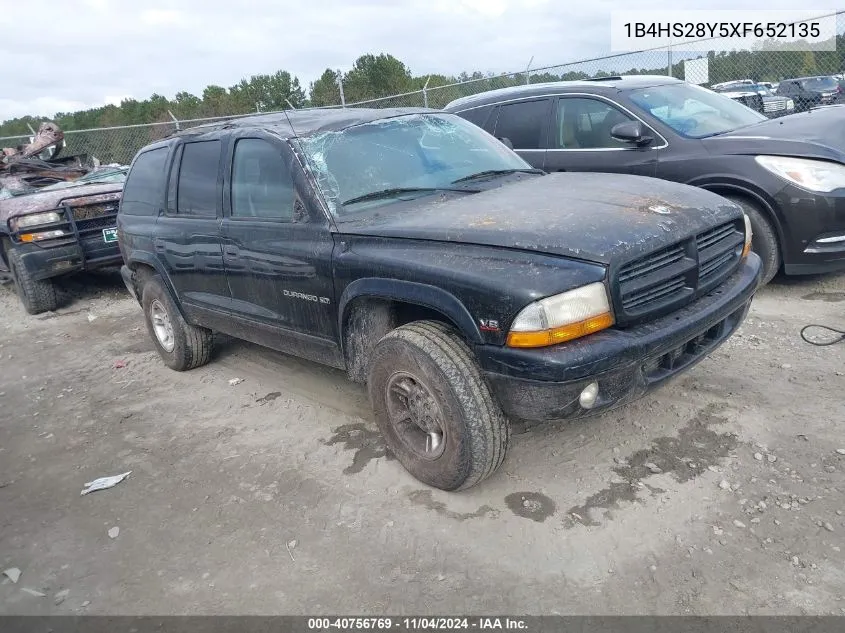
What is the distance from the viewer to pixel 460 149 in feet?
13.1

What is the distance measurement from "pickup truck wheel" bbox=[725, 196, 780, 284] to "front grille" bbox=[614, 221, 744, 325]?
77.1 inches

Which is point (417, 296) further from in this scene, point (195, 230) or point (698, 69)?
point (698, 69)

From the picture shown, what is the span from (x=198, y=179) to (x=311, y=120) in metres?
1.01

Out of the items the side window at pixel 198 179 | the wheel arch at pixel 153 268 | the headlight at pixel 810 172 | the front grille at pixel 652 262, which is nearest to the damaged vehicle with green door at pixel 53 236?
the wheel arch at pixel 153 268

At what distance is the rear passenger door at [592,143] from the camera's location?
18.1 feet

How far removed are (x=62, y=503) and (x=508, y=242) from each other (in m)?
2.82

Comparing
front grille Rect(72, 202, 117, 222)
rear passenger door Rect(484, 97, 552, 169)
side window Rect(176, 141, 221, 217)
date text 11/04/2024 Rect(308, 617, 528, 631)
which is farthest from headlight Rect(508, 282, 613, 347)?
front grille Rect(72, 202, 117, 222)

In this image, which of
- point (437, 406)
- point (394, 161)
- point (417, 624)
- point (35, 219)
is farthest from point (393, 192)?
point (35, 219)

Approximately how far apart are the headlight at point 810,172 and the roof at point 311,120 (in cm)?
273

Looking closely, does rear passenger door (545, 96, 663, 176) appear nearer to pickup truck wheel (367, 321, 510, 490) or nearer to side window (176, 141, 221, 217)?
side window (176, 141, 221, 217)

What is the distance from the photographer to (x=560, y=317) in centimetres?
251

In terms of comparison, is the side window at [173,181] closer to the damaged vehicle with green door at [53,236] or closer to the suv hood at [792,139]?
the damaged vehicle with green door at [53,236]

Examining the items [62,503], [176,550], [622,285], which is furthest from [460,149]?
[62,503]

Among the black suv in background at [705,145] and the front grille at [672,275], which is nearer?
the front grille at [672,275]
